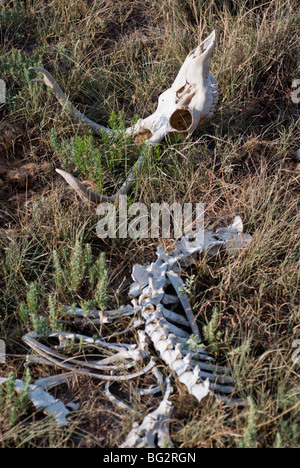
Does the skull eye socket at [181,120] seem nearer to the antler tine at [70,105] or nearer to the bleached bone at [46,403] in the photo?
the antler tine at [70,105]

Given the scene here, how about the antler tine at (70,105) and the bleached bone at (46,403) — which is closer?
the bleached bone at (46,403)

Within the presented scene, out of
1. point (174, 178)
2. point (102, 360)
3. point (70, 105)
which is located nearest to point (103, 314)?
point (102, 360)

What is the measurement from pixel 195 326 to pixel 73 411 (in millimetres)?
705

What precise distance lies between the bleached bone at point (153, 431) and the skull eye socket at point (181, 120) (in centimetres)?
180

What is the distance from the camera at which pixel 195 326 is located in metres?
2.72

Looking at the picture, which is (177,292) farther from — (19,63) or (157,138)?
(19,63)

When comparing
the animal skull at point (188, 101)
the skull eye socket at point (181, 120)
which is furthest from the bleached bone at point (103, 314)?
the skull eye socket at point (181, 120)

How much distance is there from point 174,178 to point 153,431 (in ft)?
5.32

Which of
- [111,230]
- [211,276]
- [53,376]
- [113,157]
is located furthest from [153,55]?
[53,376]

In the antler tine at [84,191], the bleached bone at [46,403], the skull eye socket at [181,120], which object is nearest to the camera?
the bleached bone at [46,403]

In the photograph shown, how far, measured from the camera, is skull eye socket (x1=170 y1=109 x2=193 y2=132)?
11.4ft

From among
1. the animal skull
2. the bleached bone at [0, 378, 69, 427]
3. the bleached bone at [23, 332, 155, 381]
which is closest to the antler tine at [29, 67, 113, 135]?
the animal skull

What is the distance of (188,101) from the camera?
340 centimetres

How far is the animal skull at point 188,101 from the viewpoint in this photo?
3.30 meters
